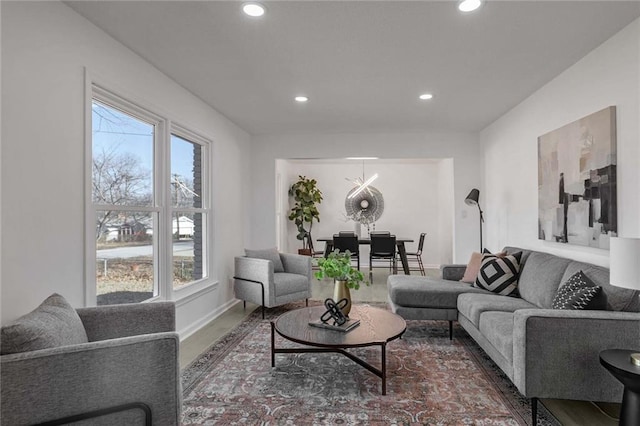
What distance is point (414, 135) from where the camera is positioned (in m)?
5.53

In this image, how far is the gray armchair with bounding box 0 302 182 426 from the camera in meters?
1.39

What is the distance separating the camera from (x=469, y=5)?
215cm

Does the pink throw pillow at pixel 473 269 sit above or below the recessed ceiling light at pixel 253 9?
below

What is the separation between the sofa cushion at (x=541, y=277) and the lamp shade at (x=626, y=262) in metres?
1.15

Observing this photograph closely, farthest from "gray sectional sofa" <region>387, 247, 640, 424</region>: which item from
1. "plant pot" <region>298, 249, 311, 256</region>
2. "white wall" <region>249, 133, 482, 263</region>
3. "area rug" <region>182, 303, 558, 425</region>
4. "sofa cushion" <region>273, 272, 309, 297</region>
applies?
"plant pot" <region>298, 249, 311, 256</region>

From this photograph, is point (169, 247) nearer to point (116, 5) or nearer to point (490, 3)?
point (116, 5)

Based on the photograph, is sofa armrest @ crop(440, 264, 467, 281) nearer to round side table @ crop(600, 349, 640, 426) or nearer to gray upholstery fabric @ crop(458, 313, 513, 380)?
gray upholstery fabric @ crop(458, 313, 513, 380)

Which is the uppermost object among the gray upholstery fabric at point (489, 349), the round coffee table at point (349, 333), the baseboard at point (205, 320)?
the round coffee table at point (349, 333)

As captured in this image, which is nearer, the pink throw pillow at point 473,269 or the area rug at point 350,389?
the area rug at point 350,389

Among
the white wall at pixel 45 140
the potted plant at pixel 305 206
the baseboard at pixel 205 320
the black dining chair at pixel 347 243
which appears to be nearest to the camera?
the white wall at pixel 45 140

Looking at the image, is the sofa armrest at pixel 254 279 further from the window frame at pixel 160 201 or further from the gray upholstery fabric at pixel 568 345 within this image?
the gray upholstery fabric at pixel 568 345

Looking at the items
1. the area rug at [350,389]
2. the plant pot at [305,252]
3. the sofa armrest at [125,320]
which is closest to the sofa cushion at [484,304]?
the area rug at [350,389]

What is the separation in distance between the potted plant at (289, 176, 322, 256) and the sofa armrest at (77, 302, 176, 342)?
5.54 meters

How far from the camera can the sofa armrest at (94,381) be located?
1.39 m
